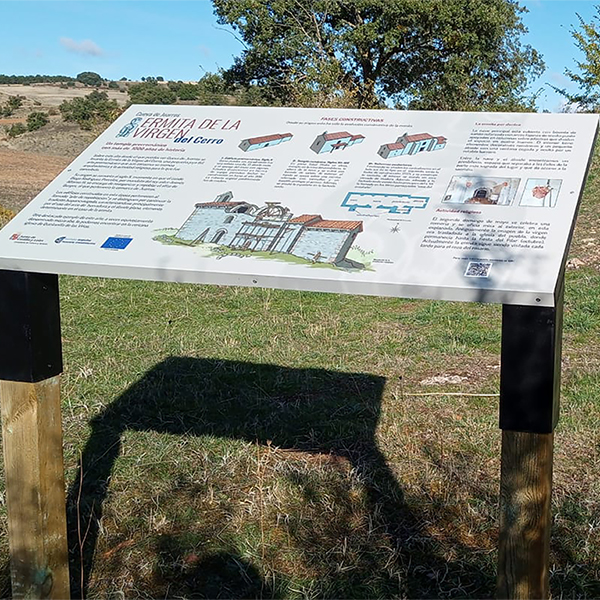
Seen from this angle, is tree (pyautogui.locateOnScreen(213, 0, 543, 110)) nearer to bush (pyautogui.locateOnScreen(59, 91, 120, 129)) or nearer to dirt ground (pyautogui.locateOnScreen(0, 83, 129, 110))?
bush (pyautogui.locateOnScreen(59, 91, 120, 129))

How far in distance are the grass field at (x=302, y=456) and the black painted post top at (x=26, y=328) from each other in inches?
30.0

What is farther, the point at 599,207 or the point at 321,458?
the point at 599,207

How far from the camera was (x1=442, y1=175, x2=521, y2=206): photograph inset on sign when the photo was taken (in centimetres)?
244

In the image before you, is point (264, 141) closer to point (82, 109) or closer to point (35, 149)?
point (35, 149)

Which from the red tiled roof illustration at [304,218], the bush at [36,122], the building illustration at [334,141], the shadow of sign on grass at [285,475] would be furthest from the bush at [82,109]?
the red tiled roof illustration at [304,218]

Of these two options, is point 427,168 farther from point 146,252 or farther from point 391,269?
point 146,252

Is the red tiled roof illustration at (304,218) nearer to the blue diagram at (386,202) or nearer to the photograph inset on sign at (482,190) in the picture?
the blue diagram at (386,202)

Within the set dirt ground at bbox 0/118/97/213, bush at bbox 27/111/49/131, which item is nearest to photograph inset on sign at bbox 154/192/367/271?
dirt ground at bbox 0/118/97/213

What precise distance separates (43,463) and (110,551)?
2.69 ft

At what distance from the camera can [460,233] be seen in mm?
2350

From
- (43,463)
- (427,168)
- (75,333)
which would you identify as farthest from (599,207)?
(43,463)

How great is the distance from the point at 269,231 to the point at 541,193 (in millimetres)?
792

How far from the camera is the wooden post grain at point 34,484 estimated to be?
2582 mm

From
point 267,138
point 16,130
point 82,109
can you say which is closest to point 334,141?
point 267,138
